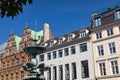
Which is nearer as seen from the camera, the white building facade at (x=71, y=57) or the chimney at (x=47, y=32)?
the white building facade at (x=71, y=57)

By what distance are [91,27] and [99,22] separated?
1.81 meters

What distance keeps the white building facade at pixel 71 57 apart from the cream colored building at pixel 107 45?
1.24 m

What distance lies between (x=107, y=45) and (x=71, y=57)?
25.3 ft

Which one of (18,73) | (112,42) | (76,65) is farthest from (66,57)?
(18,73)

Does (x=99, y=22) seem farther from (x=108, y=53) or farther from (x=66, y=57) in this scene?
(x=66, y=57)

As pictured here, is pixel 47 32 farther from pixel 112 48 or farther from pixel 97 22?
pixel 112 48

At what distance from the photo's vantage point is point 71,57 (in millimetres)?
45969

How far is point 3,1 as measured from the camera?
21.6 ft

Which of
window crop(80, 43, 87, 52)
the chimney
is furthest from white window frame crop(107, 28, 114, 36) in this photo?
the chimney

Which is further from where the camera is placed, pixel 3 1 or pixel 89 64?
pixel 89 64

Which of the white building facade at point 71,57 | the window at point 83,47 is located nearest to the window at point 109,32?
the white building facade at point 71,57

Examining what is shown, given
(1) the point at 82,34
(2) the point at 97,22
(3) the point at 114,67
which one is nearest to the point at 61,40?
(1) the point at 82,34

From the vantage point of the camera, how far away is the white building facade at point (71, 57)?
4347 cm

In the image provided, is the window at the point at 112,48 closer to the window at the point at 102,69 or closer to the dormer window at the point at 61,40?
the window at the point at 102,69
